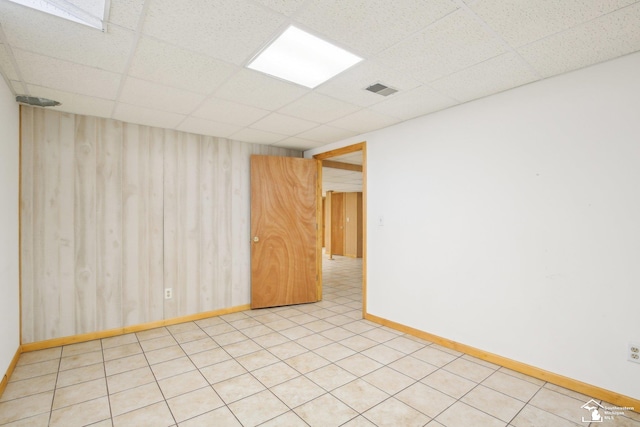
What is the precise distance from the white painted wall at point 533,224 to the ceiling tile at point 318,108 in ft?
2.96

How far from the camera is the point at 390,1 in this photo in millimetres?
1583

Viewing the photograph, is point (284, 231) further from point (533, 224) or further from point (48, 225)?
point (533, 224)

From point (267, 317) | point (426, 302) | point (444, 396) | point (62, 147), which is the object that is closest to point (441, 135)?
point (426, 302)

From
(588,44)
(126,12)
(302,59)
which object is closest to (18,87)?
(126,12)

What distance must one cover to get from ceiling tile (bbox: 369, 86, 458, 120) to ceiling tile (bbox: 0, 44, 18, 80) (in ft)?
9.57

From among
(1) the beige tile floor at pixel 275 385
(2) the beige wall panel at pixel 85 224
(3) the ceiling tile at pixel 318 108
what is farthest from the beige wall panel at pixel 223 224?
(3) the ceiling tile at pixel 318 108

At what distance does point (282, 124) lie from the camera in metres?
3.68

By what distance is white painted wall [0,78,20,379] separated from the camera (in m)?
2.39

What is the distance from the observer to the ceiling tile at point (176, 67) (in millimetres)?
2033

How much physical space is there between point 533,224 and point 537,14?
5.34 ft

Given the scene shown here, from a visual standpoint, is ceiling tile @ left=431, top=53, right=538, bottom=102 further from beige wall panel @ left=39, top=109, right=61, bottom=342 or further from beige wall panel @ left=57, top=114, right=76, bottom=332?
beige wall panel @ left=39, top=109, right=61, bottom=342

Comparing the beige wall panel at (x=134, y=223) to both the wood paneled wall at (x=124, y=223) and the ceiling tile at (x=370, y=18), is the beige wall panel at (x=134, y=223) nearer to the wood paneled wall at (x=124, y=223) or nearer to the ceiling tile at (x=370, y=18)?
the wood paneled wall at (x=124, y=223)

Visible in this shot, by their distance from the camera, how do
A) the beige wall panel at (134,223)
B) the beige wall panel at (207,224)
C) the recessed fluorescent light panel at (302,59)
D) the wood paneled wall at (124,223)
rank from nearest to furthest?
the recessed fluorescent light panel at (302,59) → the wood paneled wall at (124,223) → the beige wall panel at (134,223) → the beige wall panel at (207,224)

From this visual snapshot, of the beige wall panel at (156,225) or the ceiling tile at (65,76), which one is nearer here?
the ceiling tile at (65,76)
